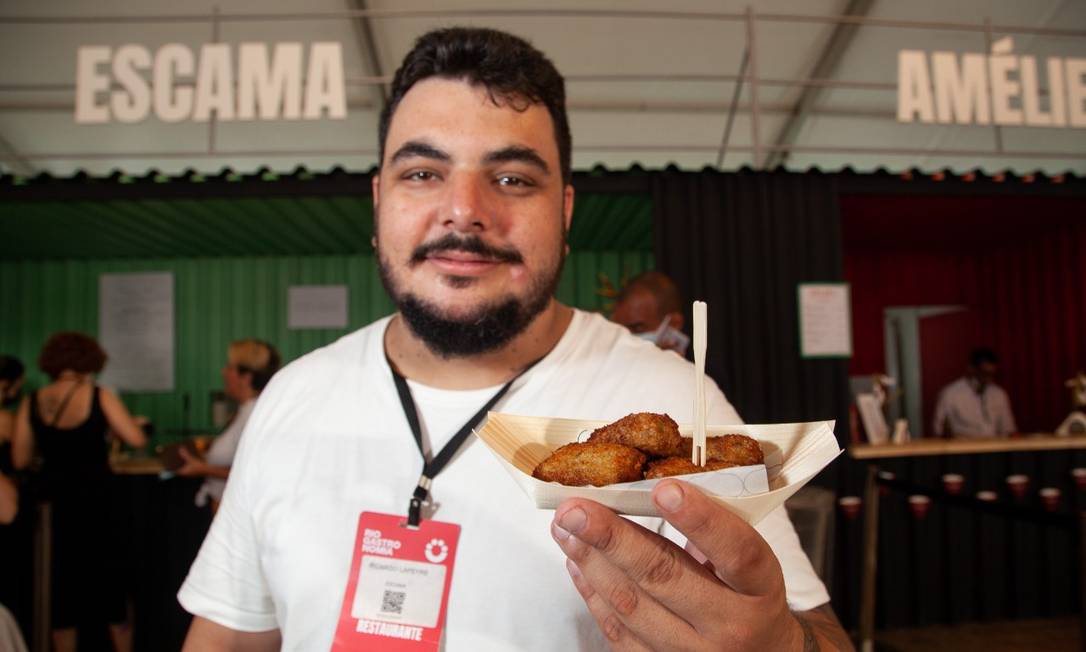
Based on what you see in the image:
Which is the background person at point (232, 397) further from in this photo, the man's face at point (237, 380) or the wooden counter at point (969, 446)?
the wooden counter at point (969, 446)

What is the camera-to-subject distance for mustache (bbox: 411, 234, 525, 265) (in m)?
1.05

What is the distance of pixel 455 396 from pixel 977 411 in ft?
21.5

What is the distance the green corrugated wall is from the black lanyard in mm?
6062

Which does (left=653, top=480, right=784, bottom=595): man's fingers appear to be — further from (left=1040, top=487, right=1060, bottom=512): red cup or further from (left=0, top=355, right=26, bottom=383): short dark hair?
(left=1040, top=487, right=1060, bottom=512): red cup

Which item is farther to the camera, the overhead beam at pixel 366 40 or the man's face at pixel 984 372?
the overhead beam at pixel 366 40

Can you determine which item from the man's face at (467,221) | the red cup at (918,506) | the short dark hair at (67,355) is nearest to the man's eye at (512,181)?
the man's face at (467,221)

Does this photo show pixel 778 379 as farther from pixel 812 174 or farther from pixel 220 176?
pixel 220 176

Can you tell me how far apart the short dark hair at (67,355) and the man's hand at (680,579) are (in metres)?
3.65

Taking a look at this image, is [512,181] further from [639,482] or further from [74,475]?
[74,475]

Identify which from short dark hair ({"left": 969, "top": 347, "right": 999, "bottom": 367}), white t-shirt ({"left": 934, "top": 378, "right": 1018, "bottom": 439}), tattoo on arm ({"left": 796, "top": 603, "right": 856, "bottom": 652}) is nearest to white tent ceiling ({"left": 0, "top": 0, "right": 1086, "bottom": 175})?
short dark hair ({"left": 969, "top": 347, "right": 999, "bottom": 367})

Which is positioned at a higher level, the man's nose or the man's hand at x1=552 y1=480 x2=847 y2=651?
the man's nose

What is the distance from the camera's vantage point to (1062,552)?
430 centimetres

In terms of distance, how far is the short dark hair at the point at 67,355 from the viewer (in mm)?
3383

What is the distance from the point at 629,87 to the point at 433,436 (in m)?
8.50
